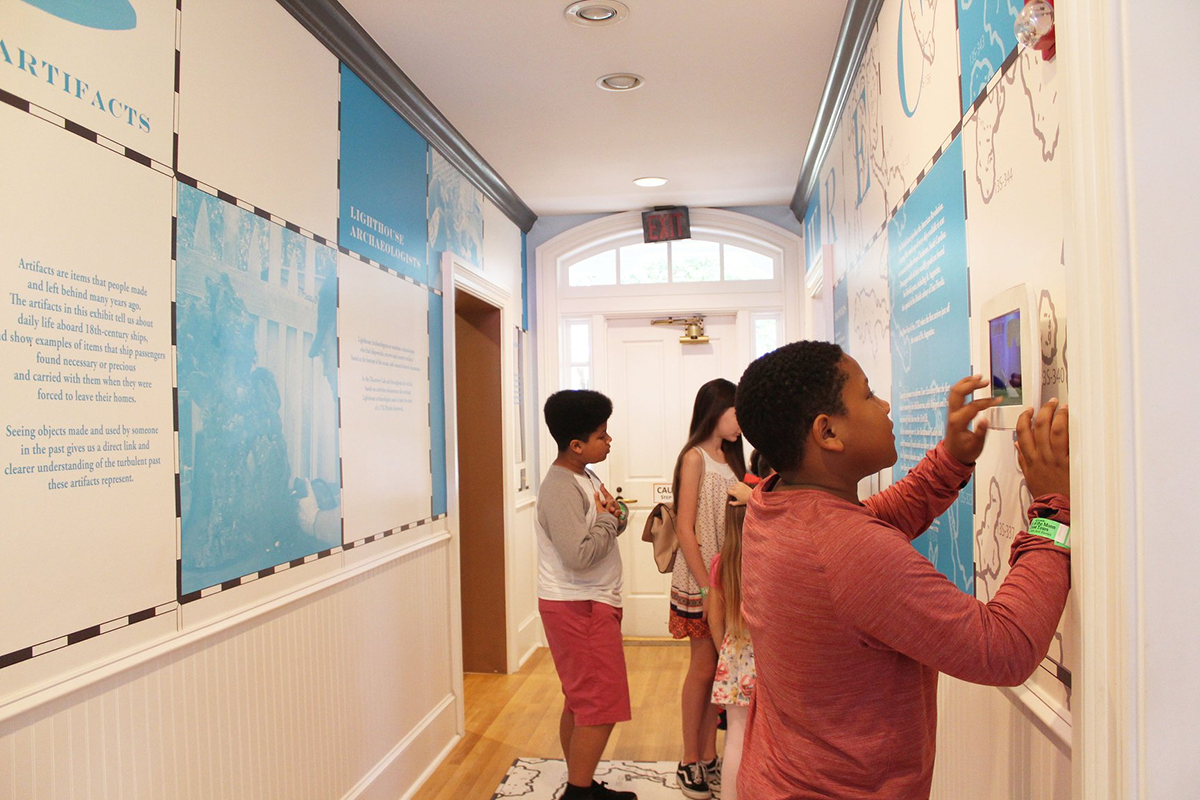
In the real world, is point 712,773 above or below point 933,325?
below

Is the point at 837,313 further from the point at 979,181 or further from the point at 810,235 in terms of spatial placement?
the point at 979,181

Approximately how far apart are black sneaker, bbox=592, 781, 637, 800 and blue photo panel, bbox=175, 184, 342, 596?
122cm

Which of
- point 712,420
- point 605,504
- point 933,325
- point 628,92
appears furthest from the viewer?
point 628,92

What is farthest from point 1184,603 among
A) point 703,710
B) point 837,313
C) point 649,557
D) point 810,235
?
point 649,557

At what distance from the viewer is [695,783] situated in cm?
289

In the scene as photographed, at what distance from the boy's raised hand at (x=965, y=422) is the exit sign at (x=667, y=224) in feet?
13.1

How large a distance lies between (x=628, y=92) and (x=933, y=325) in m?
1.89

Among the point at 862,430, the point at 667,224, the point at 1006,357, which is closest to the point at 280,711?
the point at 862,430

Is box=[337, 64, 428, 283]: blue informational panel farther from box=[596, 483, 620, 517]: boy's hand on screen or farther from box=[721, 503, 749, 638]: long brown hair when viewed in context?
box=[721, 503, 749, 638]: long brown hair

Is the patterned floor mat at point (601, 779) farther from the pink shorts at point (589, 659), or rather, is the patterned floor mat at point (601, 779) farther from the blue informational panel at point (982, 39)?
the blue informational panel at point (982, 39)

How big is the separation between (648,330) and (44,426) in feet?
13.4

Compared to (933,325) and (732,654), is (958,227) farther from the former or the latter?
(732,654)

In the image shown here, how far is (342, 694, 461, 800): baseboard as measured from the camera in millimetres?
2717

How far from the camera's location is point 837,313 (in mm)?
3498
